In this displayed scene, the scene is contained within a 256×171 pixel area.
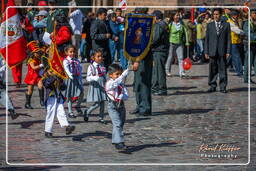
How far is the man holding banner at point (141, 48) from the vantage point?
41.3 ft

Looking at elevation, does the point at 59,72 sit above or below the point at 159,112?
above

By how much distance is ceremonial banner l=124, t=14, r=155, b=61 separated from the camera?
12531 mm

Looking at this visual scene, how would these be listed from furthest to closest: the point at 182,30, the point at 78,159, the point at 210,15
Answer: the point at 210,15 → the point at 182,30 → the point at 78,159

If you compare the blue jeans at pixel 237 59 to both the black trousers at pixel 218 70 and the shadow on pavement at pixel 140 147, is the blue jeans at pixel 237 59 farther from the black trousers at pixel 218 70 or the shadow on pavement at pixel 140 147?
the shadow on pavement at pixel 140 147

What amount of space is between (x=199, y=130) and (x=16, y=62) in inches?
121

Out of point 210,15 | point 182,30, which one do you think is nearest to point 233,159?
point 182,30

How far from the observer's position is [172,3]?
34500 mm

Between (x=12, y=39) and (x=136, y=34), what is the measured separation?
1.92m

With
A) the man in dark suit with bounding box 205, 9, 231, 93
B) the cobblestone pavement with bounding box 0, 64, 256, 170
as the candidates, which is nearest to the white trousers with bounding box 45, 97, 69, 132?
the cobblestone pavement with bounding box 0, 64, 256, 170

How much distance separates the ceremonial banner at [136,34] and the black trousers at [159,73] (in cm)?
402

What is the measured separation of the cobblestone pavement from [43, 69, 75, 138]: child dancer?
21 cm

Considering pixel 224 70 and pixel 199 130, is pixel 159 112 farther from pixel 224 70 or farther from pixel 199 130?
pixel 224 70

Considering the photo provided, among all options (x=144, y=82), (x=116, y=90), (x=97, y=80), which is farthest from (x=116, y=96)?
(x=144, y=82)

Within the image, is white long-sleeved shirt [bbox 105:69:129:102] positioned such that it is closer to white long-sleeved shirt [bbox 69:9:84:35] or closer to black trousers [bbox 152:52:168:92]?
black trousers [bbox 152:52:168:92]
